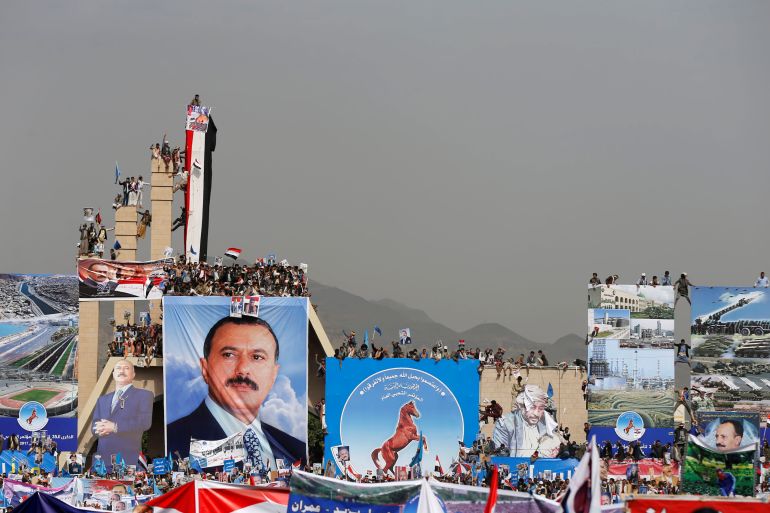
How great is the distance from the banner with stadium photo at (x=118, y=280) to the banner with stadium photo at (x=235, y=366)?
7.17ft

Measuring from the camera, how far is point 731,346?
47.1m

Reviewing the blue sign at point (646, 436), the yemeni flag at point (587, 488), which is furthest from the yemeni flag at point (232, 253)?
the yemeni flag at point (587, 488)

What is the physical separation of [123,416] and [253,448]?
Answer: 488 centimetres

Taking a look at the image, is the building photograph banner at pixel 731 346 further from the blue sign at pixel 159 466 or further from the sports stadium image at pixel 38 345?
the sports stadium image at pixel 38 345

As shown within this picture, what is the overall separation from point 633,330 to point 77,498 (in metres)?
21.1

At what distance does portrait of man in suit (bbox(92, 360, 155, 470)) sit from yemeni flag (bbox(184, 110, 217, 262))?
650 centimetres

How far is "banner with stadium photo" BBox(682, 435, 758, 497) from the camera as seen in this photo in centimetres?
1881

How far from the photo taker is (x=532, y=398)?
4703 centimetres

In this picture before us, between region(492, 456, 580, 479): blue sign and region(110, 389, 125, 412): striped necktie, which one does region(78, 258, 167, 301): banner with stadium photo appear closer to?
region(110, 389, 125, 412): striped necktie

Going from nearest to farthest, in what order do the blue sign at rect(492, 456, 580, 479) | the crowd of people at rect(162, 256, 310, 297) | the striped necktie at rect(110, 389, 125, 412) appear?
the blue sign at rect(492, 456, 580, 479) → the striped necktie at rect(110, 389, 125, 412) → the crowd of people at rect(162, 256, 310, 297)

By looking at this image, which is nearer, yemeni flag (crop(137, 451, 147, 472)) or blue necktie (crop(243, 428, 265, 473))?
yemeni flag (crop(137, 451, 147, 472))

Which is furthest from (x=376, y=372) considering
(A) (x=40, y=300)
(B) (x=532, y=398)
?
(A) (x=40, y=300)

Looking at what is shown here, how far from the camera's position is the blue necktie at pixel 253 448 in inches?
1820

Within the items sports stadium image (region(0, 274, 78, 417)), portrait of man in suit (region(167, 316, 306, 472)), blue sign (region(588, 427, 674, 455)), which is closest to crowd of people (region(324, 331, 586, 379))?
blue sign (region(588, 427, 674, 455))
